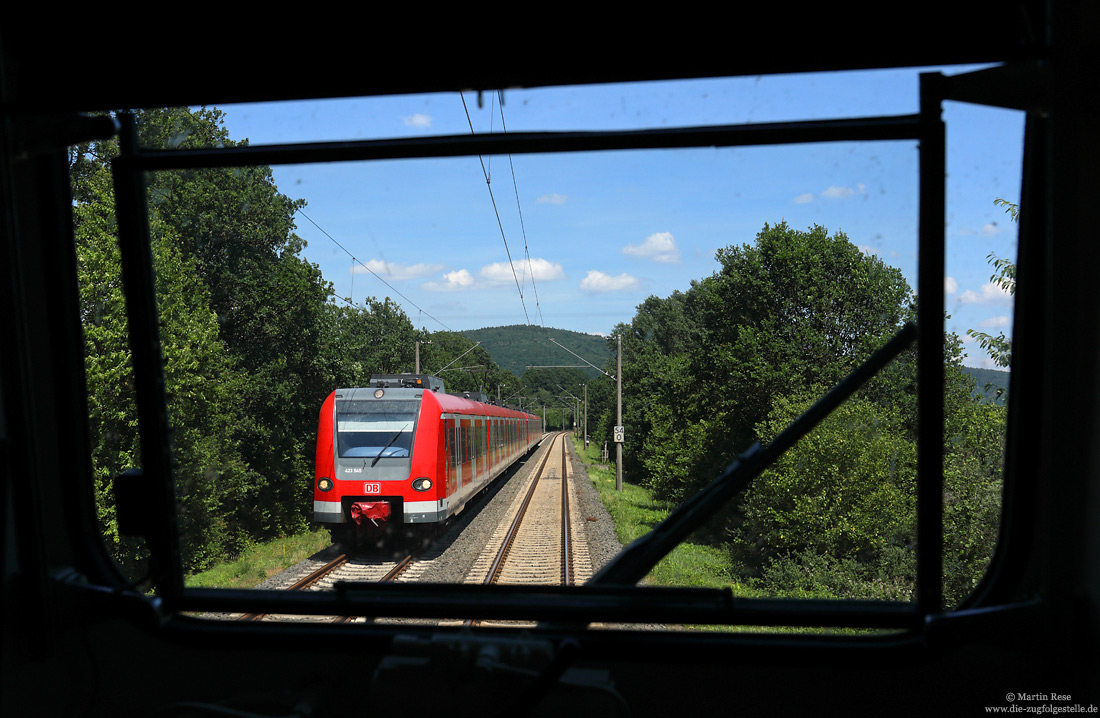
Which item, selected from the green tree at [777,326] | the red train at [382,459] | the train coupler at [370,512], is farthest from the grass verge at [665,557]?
the train coupler at [370,512]

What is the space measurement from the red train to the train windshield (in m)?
0.01

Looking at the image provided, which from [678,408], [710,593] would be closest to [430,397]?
[678,408]

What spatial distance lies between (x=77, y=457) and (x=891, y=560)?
545cm

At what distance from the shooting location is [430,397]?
10492mm

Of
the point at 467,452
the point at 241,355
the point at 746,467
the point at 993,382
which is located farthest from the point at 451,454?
the point at 746,467

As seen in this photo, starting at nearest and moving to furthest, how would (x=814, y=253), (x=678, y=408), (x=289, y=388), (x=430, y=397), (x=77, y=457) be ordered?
(x=77, y=457) < (x=814, y=253) < (x=678, y=408) < (x=430, y=397) < (x=289, y=388)

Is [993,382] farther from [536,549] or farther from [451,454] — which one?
[451,454]

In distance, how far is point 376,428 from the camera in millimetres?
9734

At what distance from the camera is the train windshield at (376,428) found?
944 centimetres

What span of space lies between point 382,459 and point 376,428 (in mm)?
424

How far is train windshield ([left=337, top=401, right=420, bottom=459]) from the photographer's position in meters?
9.44

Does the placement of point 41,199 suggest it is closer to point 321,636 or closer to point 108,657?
point 108,657

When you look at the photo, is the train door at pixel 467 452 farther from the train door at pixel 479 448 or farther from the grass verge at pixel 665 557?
the grass verge at pixel 665 557

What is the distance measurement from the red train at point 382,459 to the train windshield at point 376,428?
0.01m
